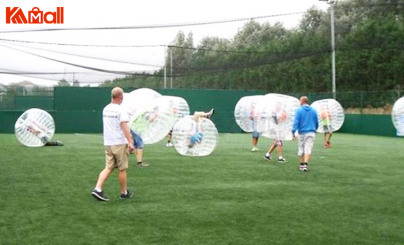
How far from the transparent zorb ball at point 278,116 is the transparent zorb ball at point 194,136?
172 cm

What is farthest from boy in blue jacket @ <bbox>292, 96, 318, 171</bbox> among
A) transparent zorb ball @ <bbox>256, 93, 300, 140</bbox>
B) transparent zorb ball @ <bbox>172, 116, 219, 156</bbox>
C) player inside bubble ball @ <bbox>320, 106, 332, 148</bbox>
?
player inside bubble ball @ <bbox>320, 106, 332, 148</bbox>

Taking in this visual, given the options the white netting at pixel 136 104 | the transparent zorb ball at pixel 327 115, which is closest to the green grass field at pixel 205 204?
the white netting at pixel 136 104

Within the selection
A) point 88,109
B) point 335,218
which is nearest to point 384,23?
point 88,109

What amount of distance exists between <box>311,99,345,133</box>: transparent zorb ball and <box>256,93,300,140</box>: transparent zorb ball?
14.9 feet

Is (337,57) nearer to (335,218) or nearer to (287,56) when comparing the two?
(287,56)

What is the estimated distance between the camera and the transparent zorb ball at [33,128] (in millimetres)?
15953

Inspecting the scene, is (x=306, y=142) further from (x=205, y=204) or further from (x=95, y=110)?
(x=95, y=110)

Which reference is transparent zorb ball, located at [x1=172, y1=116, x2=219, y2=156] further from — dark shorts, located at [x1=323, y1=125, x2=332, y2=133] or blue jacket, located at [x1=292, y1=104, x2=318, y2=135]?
dark shorts, located at [x1=323, y1=125, x2=332, y2=133]

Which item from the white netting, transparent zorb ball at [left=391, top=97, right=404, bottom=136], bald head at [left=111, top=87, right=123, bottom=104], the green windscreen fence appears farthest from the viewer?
the green windscreen fence

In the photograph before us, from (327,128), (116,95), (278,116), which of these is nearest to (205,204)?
(116,95)

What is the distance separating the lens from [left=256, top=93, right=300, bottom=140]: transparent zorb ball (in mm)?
13914

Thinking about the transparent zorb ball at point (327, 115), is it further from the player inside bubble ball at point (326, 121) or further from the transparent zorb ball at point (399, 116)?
the transparent zorb ball at point (399, 116)

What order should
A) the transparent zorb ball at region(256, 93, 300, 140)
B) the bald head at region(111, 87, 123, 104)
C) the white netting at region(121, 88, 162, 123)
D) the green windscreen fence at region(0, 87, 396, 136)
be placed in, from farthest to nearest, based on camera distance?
the green windscreen fence at region(0, 87, 396, 136) < the transparent zorb ball at region(256, 93, 300, 140) < the white netting at region(121, 88, 162, 123) < the bald head at region(111, 87, 123, 104)

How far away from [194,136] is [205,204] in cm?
621
